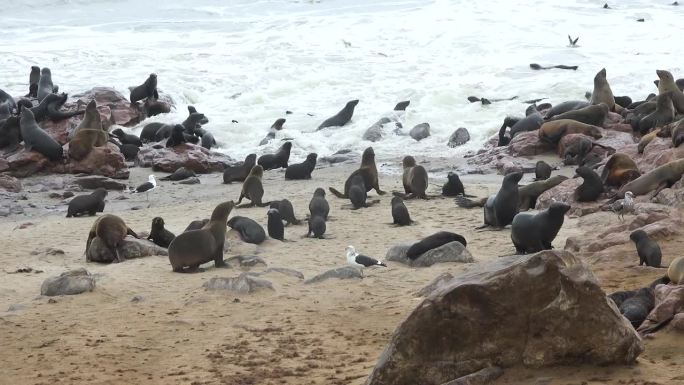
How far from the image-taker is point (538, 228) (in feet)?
29.1

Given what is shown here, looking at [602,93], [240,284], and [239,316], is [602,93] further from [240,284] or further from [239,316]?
[239,316]

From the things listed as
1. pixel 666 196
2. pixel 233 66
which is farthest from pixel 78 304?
pixel 233 66

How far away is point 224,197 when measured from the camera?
49.0 feet

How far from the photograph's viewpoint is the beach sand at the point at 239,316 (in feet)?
19.5

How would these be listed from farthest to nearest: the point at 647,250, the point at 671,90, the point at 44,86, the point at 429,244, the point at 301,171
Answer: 1. the point at 44,86
2. the point at 671,90
3. the point at 301,171
4. the point at 429,244
5. the point at 647,250

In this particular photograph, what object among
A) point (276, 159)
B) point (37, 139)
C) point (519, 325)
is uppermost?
point (519, 325)

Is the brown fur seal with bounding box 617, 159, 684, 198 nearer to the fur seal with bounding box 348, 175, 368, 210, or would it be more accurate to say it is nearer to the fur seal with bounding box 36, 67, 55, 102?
the fur seal with bounding box 348, 175, 368, 210

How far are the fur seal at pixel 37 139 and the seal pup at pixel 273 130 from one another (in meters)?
4.45

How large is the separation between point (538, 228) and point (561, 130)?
8.32m

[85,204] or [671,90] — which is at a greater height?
[671,90]

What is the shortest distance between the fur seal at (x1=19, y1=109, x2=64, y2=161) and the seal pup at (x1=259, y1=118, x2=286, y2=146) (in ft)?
14.6

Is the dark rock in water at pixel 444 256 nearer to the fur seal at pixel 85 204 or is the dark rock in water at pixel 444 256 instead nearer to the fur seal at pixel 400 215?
the fur seal at pixel 400 215

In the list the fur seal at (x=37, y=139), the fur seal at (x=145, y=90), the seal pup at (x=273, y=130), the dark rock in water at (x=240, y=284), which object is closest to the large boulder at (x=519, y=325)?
the dark rock in water at (x=240, y=284)

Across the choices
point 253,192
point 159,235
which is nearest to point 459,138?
point 253,192
